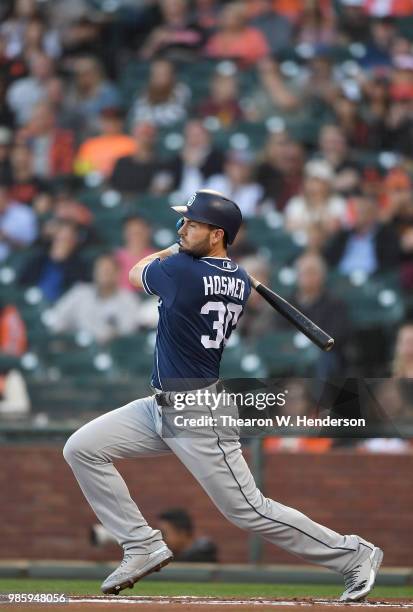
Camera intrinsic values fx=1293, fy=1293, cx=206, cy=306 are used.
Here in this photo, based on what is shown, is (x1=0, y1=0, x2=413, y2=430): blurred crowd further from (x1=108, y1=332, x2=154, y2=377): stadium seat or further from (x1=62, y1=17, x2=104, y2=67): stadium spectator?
(x1=108, y1=332, x2=154, y2=377): stadium seat

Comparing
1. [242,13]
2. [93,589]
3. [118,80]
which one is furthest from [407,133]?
[93,589]

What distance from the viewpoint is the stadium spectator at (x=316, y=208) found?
11.2 meters

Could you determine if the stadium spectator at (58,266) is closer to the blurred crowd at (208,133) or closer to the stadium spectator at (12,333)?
the blurred crowd at (208,133)

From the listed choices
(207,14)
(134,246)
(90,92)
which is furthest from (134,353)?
(207,14)

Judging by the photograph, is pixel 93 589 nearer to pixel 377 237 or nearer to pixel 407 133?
pixel 377 237

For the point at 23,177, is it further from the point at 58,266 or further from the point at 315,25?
the point at 315,25

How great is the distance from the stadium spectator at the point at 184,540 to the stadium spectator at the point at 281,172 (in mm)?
4016

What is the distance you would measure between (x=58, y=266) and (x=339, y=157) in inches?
108

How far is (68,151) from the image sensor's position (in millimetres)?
12836

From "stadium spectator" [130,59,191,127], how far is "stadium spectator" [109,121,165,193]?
1.51 feet

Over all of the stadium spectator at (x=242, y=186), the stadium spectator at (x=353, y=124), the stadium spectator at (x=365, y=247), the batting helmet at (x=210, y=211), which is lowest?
the stadium spectator at (x=365, y=247)

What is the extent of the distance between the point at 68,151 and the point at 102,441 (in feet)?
25.1

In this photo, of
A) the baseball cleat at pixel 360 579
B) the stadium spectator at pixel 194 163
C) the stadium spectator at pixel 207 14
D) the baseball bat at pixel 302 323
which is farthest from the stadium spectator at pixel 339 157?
the baseball cleat at pixel 360 579

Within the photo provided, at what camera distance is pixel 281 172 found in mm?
11750
